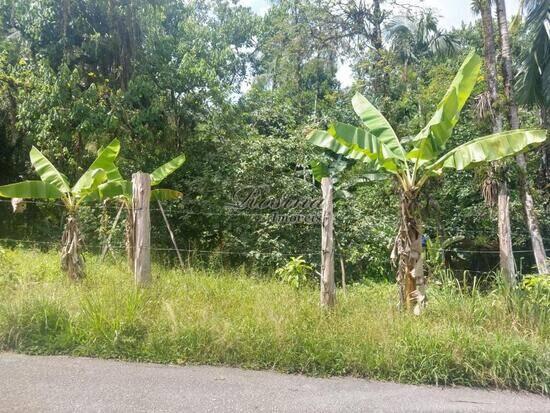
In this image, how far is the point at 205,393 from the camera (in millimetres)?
3631

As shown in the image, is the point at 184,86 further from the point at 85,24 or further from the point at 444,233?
the point at 444,233

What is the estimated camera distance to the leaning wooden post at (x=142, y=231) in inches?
209

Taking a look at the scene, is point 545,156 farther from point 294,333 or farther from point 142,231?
point 142,231

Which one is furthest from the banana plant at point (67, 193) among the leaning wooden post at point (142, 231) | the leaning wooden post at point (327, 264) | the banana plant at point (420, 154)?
the banana plant at point (420, 154)

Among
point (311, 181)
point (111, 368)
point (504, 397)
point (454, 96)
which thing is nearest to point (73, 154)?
point (311, 181)

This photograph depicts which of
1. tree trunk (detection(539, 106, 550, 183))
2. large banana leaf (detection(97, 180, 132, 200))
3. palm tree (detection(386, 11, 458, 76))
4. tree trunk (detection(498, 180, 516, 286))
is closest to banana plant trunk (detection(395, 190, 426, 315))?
tree trunk (detection(498, 180, 516, 286))

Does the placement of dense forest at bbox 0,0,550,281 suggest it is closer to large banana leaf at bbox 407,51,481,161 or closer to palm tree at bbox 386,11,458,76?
palm tree at bbox 386,11,458,76

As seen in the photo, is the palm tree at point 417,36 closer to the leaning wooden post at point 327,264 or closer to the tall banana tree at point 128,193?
the tall banana tree at point 128,193

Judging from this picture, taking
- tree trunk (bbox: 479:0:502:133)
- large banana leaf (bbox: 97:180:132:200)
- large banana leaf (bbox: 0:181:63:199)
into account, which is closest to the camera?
large banana leaf (bbox: 0:181:63:199)

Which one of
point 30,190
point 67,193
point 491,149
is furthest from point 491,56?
point 30,190

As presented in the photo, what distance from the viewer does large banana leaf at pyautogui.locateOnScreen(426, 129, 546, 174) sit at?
509cm

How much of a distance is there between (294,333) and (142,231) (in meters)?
2.46

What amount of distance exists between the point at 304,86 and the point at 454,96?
15643 mm

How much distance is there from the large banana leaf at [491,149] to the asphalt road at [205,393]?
273 cm
